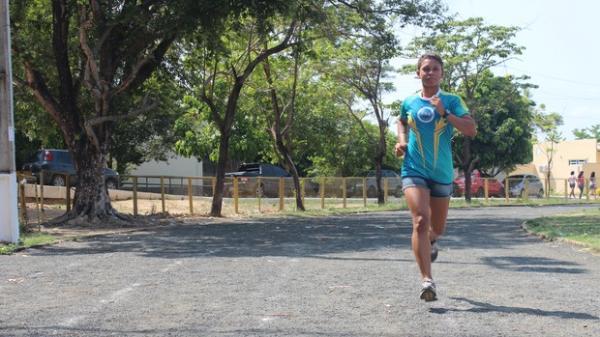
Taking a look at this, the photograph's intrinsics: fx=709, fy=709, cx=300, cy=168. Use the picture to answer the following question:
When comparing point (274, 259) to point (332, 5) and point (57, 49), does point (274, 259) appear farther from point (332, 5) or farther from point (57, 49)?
point (332, 5)

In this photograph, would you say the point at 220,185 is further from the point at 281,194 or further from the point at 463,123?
the point at 463,123

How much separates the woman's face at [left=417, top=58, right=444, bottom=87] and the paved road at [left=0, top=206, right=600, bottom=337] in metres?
1.84

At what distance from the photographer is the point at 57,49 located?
682 inches

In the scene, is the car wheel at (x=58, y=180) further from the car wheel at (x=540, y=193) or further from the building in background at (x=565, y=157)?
the building in background at (x=565, y=157)

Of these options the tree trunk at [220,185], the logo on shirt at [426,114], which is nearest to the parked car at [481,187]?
the tree trunk at [220,185]

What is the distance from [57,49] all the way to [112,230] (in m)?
4.97

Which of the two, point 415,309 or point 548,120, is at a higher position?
point 548,120

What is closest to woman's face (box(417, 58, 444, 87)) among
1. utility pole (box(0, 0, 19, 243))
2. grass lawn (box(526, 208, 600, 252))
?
grass lawn (box(526, 208, 600, 252))

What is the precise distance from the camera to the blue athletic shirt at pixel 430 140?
5871 mm

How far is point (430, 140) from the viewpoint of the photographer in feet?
19.3

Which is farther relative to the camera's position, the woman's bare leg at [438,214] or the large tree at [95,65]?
the large tree at [95,65]

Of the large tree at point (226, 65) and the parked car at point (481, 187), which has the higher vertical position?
the large tree at point (226, 65)

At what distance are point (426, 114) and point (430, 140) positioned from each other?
22 centimetres

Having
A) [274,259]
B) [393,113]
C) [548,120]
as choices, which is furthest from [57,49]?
[548,120]
